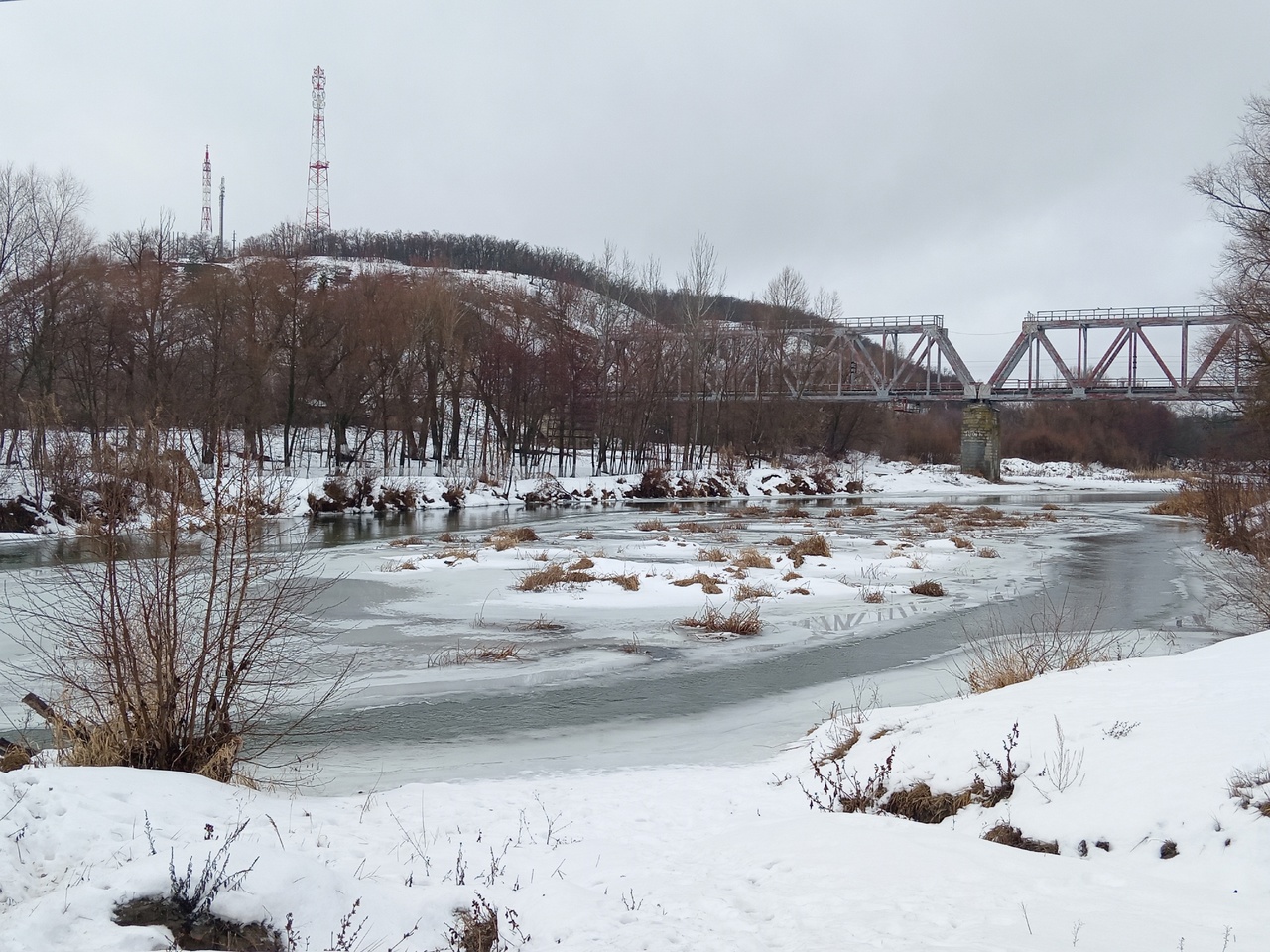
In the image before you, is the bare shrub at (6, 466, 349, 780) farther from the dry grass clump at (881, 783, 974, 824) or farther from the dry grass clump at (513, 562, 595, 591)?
the dry grass clump at (513, 562, 595, 591)

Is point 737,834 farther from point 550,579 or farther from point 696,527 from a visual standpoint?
point 696,527

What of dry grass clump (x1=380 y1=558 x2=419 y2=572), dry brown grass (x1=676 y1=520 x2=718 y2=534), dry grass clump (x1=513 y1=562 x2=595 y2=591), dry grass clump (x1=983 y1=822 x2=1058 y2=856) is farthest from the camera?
dry brown grass (x1=676 y1=520 x2=718 y2=534)

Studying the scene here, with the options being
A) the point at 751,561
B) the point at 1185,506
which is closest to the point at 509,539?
the point at 751,561

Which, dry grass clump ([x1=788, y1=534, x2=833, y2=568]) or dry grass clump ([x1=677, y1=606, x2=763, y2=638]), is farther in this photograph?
dry grass clump ([x1=788, y1=534, x2=833, y2=568])

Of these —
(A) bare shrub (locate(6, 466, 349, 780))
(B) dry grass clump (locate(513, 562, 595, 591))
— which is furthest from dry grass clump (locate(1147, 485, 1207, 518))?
(A) bare shrub (locate(6, 466, 349, 780))

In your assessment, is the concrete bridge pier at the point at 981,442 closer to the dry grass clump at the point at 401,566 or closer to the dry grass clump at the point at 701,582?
the dry grass clump at the point at 701,582

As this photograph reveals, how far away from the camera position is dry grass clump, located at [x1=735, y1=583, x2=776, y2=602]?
1692cm

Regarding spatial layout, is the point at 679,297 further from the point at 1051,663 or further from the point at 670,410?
the point at 1051,663

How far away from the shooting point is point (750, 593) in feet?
55.8

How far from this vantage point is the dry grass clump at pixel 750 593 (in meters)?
16.9

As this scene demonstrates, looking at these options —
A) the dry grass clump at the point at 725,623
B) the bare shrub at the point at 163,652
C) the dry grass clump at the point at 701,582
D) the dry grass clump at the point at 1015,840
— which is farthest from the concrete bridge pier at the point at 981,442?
the bare shrub at the point at 163,652

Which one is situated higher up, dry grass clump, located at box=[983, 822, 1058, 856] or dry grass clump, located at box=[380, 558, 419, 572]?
dry grass clump, located at box=[983, 822, 1058, 856]

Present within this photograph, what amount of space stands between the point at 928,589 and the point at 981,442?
212ft

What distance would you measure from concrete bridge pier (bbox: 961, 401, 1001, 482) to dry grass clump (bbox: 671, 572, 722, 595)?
6476cm
